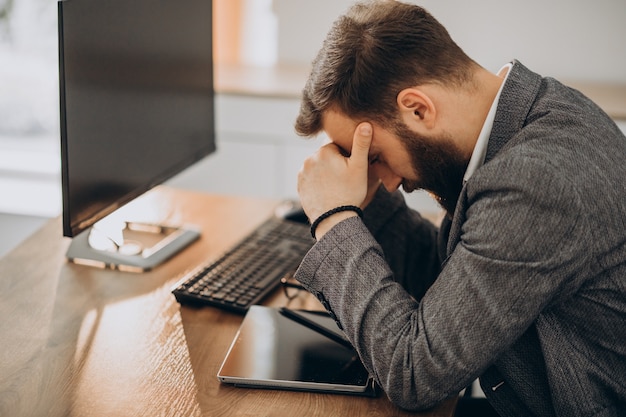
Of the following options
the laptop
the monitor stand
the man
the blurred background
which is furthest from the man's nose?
the blurred background

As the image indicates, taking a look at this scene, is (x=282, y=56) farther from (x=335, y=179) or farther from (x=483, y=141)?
(x=483, y=141)

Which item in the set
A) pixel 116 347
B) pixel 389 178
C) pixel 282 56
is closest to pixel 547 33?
pixel 282 56

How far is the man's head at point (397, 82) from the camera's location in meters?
1.19

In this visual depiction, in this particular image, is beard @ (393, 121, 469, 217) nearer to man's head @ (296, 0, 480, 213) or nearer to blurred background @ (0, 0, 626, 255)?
man's head @ (296, 0, 480, 213)

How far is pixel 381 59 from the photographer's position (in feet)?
3.90

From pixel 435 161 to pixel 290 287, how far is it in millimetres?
399

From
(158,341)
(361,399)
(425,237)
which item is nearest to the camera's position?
(361,399)

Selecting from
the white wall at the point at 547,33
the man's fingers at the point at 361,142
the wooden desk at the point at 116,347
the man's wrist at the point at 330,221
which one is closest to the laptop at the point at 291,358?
the wooden desk at the point at 116,347

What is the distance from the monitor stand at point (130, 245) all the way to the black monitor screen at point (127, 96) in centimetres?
11

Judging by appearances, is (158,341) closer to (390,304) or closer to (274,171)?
(390,304)

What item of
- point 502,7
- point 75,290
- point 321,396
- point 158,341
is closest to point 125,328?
point 158,341

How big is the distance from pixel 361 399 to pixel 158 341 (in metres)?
0.35

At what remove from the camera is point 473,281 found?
1055mm

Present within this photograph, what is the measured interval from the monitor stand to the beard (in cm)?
56
